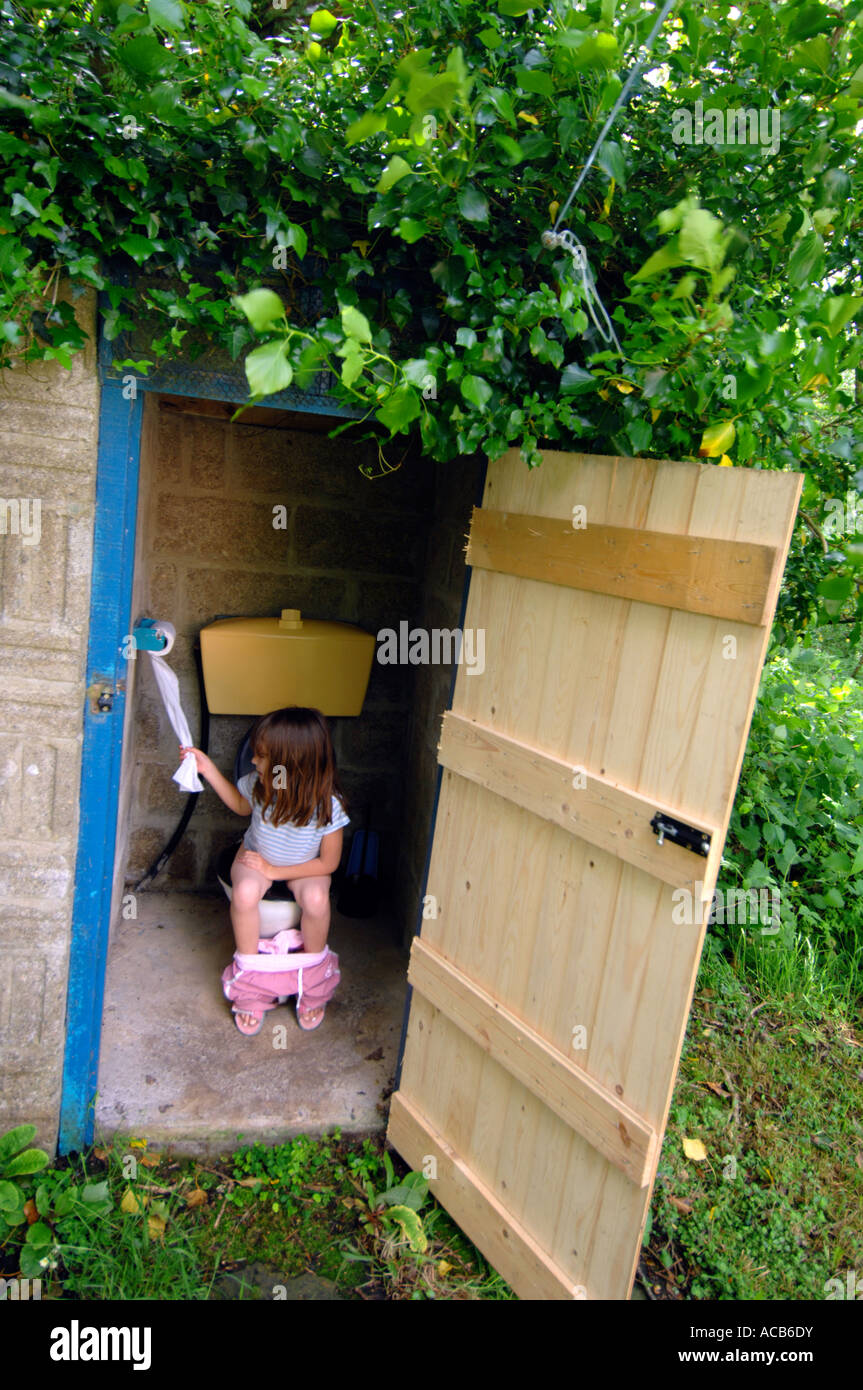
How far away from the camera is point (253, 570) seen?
3.79m

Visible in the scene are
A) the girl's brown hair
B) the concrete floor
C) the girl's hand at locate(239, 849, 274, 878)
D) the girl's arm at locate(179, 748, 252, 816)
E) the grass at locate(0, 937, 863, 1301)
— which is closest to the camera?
the grass at locate(0, 937, 863, 1301)

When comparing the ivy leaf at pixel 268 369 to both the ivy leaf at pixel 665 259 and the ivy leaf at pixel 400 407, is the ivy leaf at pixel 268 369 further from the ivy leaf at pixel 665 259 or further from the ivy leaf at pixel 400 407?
the ivy leaf at pixel 665 259

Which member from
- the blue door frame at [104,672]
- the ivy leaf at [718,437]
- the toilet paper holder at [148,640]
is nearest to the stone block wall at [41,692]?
the blue door frame at [104,672]

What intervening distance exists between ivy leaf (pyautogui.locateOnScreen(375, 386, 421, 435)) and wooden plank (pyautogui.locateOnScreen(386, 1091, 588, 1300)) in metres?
2.03

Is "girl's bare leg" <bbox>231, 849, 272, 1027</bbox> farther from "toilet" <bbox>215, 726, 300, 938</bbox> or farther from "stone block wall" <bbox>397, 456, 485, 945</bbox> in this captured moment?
"stone block wall" <bbox>397, 456, 485, 945</bbox>

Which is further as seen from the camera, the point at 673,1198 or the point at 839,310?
the point at 673,1198

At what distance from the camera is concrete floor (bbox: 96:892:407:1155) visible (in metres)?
2.79

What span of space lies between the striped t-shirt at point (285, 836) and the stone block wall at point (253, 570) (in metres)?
0.60

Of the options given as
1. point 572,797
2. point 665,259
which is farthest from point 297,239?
point 572,797

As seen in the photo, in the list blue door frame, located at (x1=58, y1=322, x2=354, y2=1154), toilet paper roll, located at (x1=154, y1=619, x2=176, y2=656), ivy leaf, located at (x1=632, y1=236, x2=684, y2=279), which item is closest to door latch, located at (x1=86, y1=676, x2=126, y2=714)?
blue door frame, located at (x1=58, y1=322, x2=354, y2=1154)

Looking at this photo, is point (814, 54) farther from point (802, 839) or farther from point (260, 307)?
point (802, 839)

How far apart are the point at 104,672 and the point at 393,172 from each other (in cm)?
144

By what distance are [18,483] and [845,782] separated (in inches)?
138

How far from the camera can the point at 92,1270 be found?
2.33 meters
